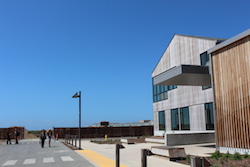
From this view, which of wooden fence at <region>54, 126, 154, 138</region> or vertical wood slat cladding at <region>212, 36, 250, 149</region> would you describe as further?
wooden fence at <region>54, 126, 154, 138</region>

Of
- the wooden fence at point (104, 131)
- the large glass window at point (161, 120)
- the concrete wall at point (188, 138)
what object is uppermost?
the large glass window at point (161, 120)

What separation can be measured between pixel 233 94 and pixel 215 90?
1535 mm

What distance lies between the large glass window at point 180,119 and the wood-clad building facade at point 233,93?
1290 centimetres

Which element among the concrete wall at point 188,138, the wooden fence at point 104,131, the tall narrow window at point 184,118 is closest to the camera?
the concrete wall at point 188,138

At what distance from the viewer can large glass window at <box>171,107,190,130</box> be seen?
27673 millimetres

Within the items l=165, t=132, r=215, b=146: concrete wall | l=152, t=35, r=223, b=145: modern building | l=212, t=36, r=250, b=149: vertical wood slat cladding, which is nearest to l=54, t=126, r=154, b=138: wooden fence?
l=152, t=35, r=223, b=145: modern building

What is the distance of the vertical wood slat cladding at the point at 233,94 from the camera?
1286 centimetres

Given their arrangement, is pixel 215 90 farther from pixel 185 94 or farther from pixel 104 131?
pixel 104 131

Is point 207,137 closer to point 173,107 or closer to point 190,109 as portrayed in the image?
point 190,109

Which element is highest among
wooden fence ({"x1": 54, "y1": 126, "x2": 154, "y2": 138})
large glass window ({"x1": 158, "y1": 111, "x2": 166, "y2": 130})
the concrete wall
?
large glass window ({"x1": 158, "y1": 111, "x2": 166, "y2": 130})

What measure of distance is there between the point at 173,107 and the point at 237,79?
17.2 m

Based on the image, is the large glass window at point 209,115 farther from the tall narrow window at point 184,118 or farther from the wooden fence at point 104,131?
the wooden fence at point 104,131

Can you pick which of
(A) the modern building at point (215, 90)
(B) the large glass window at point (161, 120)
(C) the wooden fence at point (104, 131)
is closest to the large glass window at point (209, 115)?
(A) the modern building at point (215, 90)

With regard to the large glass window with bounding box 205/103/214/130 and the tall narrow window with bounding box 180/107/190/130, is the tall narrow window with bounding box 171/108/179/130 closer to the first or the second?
the tall narrow window with bounding box 180/107/190/130
